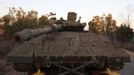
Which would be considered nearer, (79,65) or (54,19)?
(79,65)

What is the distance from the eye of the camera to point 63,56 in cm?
815

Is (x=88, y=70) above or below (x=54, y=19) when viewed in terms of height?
below

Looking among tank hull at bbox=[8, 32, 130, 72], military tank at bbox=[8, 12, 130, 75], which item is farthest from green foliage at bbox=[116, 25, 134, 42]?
tank hull at bbox=[8, 32, 130, 72]

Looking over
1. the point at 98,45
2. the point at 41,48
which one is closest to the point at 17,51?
the point at 41,48

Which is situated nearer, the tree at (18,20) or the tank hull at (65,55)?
the tank hull at (65,55)

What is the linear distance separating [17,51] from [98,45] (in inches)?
72.6

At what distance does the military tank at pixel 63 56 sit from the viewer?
8133 millimetres

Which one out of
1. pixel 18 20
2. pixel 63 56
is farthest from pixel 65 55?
pixel 18 20

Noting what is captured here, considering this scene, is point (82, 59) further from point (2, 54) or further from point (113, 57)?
point (2, 54)

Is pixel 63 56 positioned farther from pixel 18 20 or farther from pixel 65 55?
pixel 18 20

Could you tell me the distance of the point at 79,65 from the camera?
8.35 m

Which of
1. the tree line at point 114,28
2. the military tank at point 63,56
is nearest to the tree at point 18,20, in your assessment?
the tree line at point 114,28

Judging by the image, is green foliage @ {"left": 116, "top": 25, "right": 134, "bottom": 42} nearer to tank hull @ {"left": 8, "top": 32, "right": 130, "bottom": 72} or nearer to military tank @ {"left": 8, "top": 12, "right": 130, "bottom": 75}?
military tank @ {"left": 8, "top": 12, "right": 130, "bottom": 75}

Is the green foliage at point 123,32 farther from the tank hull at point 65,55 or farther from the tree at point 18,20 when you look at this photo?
the tank hull at point 65,55
